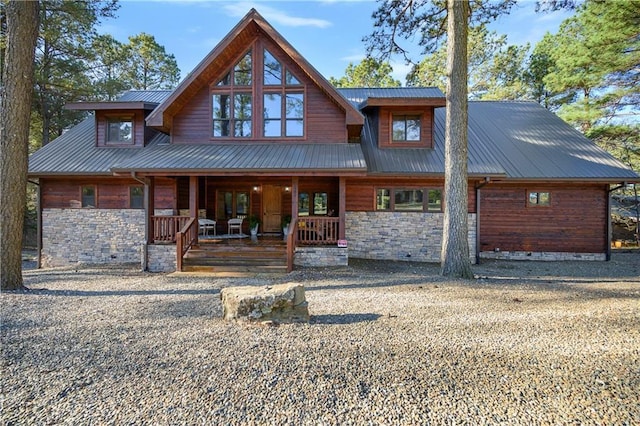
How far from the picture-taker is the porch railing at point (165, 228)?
10.1 meters

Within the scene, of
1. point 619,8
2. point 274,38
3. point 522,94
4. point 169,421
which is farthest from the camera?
point 522,94

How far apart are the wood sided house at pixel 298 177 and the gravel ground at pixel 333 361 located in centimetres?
499

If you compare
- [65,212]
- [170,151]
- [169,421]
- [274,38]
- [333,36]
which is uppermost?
[333,36]

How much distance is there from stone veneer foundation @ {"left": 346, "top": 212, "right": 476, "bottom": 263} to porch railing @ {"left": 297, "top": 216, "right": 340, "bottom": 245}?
1.20m

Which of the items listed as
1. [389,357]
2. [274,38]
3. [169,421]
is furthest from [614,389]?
[274,38]

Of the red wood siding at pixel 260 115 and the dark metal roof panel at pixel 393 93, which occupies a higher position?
the dark metal roof panel at pixel 393 93

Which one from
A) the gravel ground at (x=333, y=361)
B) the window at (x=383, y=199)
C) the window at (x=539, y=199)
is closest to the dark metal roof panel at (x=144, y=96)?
the window at (x=383, y=199)

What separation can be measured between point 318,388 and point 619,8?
17.3 meters

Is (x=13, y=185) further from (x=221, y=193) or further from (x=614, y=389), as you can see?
(x=614, y=389)

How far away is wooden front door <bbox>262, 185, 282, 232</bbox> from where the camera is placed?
13.2 m

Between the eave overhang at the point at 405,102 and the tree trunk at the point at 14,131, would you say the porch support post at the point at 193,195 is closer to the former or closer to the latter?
the tree trunk at the point at 14,131

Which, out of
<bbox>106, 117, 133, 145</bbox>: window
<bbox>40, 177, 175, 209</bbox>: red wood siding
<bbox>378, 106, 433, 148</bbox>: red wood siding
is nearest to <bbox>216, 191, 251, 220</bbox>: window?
<bbox>40, 177, 175, 209</bbox>: red wood siding

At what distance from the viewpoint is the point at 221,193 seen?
13305 mm

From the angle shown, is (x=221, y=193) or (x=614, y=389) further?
(x=221, y=193)
